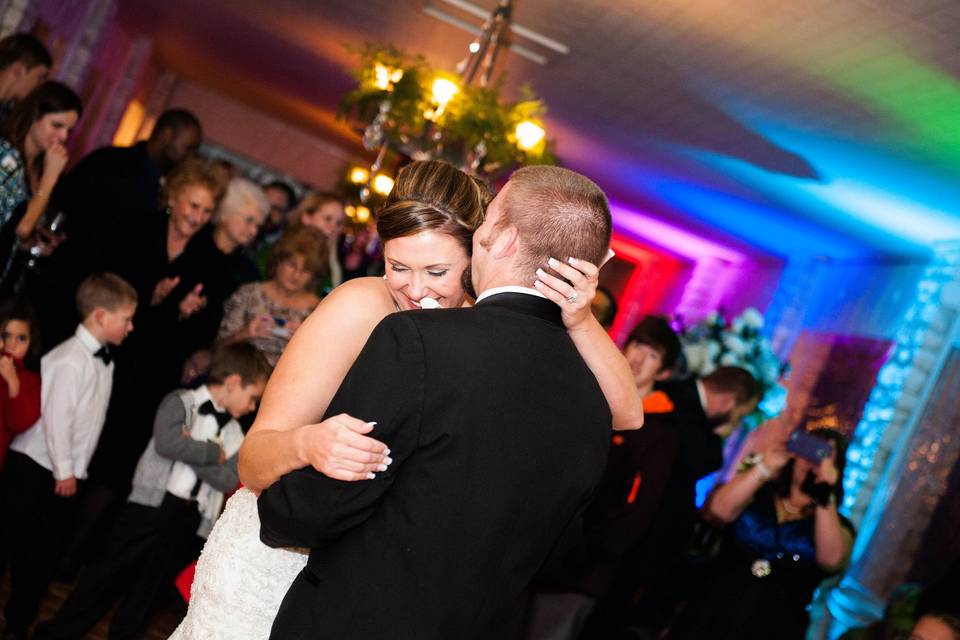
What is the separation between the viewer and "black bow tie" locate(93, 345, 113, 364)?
355 cm

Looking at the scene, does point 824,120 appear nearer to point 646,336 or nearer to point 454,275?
point 646,336

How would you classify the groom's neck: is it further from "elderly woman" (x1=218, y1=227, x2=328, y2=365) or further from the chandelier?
the chandelier

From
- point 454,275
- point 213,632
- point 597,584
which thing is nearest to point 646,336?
point 597,584

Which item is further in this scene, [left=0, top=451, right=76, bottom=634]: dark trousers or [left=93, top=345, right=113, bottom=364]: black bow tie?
[left=93, top=345, right=113, bottom=364]: black bow tie

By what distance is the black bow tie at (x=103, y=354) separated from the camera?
355 centimetres

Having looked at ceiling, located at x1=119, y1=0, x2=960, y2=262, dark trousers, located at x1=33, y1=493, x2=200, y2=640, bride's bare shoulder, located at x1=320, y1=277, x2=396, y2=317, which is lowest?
dark trousers, located at x1=33, y1=493, x2=200, y2=640

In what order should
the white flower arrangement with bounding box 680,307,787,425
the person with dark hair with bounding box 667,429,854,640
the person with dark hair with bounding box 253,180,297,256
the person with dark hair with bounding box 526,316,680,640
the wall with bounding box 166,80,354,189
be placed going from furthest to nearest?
1. the wall with bounding box 166,80,354,189
2. the white flower arrangement with bounding box 680,307,787,425
3. the person with dark hair with bounding box 253,180,297,256
4. the person with dark hair with bounding box 667,429,854,640
5. the person with dark hair with bounding box 526,316,680,640

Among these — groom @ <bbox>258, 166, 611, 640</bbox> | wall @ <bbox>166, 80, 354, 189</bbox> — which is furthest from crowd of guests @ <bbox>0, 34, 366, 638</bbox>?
wall @ <bbox>166, 80, 354, 189</bbox>

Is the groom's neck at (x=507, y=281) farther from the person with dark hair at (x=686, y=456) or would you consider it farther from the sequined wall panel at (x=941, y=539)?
the sequined wall panel at (x=941, y=539)

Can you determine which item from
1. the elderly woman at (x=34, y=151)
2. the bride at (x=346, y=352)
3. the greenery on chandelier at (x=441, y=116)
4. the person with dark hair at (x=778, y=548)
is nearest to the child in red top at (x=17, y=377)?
the elderly woman at (x=34, y=151)

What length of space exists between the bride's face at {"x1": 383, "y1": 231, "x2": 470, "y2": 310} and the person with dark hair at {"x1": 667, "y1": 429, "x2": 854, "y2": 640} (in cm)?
261

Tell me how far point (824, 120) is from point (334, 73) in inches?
228

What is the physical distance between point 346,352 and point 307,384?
10cm

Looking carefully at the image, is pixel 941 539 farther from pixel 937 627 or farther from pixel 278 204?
pixel 278 204
